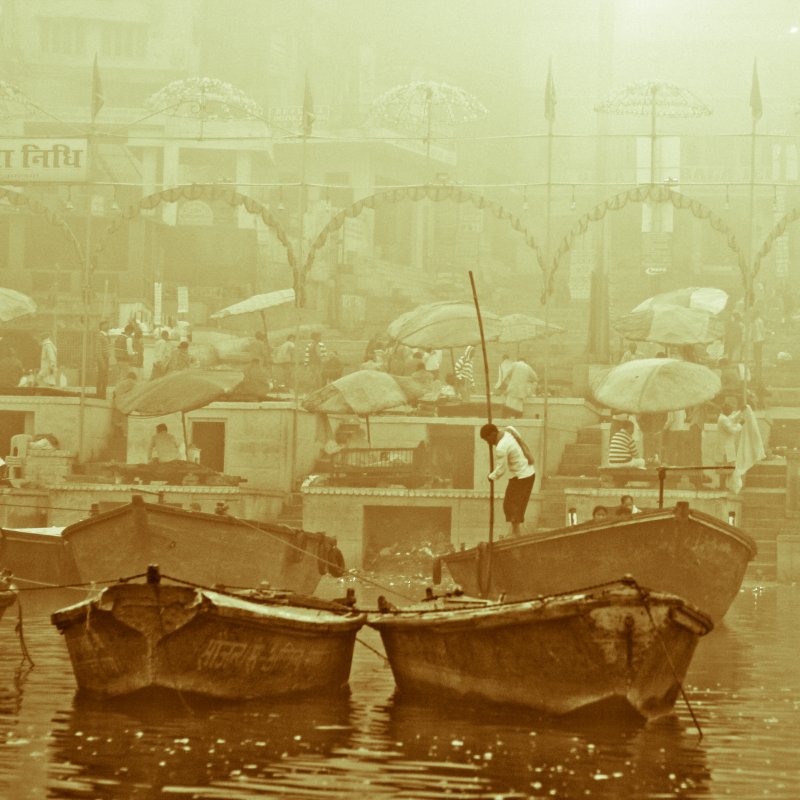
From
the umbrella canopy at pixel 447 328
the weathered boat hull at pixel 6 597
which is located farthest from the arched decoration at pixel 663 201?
the weathered boat hull at pixel 6 597

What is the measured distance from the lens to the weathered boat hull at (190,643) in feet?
46.5

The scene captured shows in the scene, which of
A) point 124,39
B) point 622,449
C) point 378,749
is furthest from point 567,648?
point 124,39

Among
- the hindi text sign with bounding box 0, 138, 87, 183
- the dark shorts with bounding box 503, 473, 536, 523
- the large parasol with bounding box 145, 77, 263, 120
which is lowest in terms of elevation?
the dark shorts with bounding box 503, 473, 536, 523

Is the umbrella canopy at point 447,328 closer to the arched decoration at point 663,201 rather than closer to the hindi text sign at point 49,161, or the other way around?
the arched decoration at point 663,201

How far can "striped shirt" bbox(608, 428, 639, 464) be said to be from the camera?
→ 2861cm

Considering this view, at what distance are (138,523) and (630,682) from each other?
9.81 metres

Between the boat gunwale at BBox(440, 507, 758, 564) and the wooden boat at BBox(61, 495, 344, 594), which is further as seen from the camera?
the wooden boat at BBox(61, 495, 344, 594)

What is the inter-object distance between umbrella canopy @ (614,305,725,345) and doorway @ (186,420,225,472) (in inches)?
292

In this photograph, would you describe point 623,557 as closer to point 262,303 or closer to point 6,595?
point 6,595

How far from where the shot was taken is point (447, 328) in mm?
31266

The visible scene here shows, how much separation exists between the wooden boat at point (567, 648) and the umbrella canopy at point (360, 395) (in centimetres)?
1471

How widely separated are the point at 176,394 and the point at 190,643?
1515cm

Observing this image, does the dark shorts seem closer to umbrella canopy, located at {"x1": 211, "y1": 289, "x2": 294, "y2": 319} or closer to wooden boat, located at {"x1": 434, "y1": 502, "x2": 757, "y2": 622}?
wooden boat, located at {"x1": 434, "y1": 502, "x2": 757, "y2": 622}

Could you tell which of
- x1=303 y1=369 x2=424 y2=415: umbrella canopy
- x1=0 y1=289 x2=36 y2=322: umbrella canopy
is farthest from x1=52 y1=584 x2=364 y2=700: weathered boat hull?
x1=0 y1=289 x2=36 y2=322: umbrella canopy
